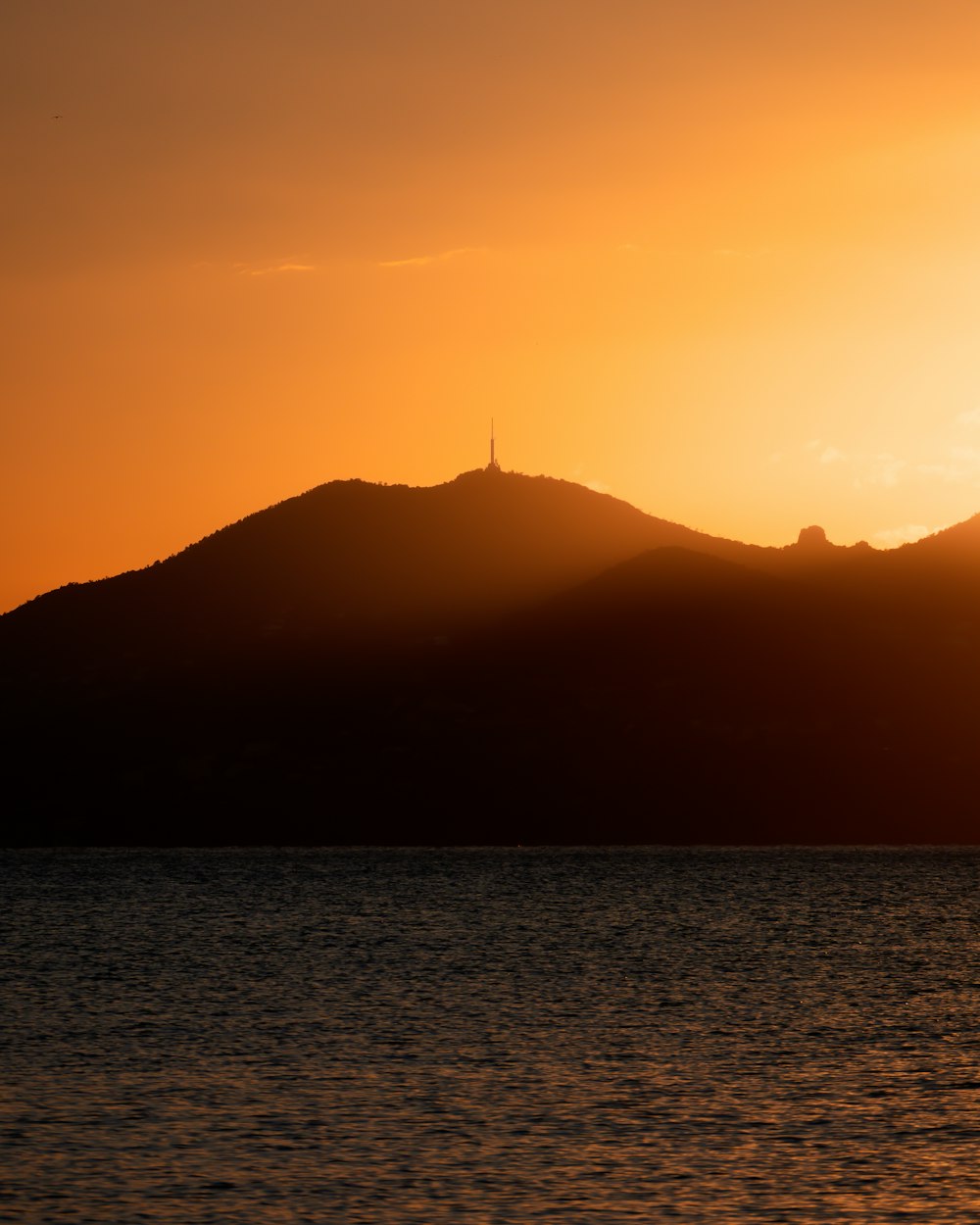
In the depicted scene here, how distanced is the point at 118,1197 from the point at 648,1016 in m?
40.3

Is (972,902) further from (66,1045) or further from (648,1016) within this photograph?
(66,1045)

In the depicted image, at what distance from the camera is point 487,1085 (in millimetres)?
53062

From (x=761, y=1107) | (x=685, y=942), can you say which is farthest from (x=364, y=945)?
(x=761, y=1107)

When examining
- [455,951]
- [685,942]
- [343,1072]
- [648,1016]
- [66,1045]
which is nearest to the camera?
[343,1072]

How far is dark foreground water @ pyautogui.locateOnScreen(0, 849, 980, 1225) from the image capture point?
3734cm

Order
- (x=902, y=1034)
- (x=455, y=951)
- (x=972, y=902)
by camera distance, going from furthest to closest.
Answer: (x=972, y=902), (x=455, y=951), (x=902, y=1034)

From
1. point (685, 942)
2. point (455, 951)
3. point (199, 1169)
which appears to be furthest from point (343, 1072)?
point (685, 942)

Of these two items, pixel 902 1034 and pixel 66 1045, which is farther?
pixel 902 1034

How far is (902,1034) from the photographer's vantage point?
67.5 m

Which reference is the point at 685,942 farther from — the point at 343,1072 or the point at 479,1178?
the point at 479,1178

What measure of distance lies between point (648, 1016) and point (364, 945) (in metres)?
47.9

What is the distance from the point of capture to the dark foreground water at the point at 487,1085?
3734cm

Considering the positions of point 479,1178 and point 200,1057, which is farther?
point 200,1057

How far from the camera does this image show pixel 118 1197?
36719 mm
